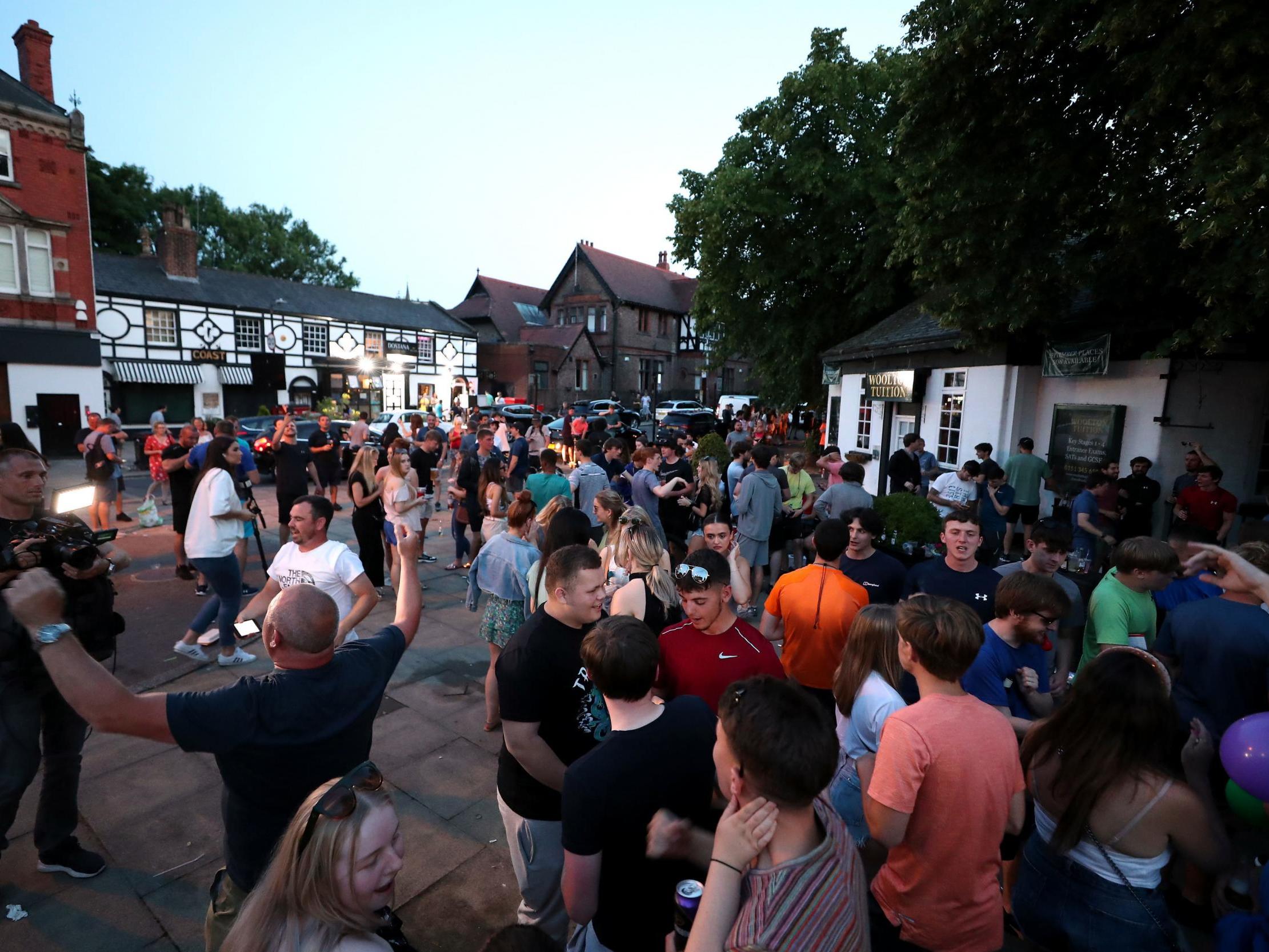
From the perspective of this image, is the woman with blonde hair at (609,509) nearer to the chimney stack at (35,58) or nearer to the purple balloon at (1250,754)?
the purple balloon at (1250,754)

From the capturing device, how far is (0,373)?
788 inches

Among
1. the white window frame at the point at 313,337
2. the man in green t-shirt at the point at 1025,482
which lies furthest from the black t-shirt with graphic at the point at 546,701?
the white window frame at the point at 313,337

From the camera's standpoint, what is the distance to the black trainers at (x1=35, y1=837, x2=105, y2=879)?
320 centimetres

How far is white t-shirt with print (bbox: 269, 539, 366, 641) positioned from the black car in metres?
11.0

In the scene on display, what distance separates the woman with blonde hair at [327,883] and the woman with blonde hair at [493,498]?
11.2ft

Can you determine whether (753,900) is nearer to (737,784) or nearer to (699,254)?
(737,784)

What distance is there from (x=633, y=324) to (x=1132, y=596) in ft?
148

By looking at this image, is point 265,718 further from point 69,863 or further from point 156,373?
point 156,373

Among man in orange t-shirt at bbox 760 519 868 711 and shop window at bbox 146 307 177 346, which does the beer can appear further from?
shop window at bbox 146 307 177 346

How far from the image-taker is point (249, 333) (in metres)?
29.8

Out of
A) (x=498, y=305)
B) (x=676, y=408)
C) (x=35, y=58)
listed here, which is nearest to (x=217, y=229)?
(x=498, y=305)

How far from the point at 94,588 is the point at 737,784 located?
3.43 meters

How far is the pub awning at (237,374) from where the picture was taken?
28875mm

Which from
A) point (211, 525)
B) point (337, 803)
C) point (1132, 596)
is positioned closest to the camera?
point (337, 803)
